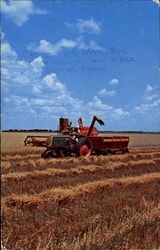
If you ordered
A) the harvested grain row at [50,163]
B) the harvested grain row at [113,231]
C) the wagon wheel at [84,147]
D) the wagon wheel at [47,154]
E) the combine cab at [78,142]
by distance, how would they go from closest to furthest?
1. the harvested grain row at [113,231]
2. the harvested grain row at [50,163]
3. the combine cab at [78,142]
4. the wagon wheel at [47,154]
5. the wagon wheel at [84,147]

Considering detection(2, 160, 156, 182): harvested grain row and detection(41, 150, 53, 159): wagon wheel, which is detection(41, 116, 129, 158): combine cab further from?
detection(2, 160, 156, 182): harvested grain row

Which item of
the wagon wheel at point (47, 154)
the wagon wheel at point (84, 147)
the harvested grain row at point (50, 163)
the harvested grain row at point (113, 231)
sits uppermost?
the wagon wheel at point (84, 147)

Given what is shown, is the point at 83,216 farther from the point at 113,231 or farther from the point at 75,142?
the point at 75,142

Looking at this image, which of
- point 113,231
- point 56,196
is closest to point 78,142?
point 56,196

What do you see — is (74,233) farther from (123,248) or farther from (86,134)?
(86,134)

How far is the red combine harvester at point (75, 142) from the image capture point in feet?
51.3

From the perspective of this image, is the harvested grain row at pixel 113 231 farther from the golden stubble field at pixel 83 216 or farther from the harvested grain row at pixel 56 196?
the harvested grain row at pixel 56 196

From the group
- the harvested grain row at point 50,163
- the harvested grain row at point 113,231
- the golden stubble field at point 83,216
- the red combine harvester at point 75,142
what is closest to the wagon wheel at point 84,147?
the red combine harvester at point 75,142

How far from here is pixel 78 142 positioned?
16031 millimetres

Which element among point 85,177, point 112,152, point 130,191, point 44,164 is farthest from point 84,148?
point 130,191

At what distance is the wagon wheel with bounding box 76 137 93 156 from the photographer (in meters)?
16.0

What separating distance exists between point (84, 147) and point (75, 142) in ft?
1.96

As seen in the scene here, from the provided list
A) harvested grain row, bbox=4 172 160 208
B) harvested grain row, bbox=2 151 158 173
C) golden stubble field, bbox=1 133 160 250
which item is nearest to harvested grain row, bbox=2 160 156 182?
golden stubble field, bbox=1 133 160 250

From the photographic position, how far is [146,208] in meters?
5.41
